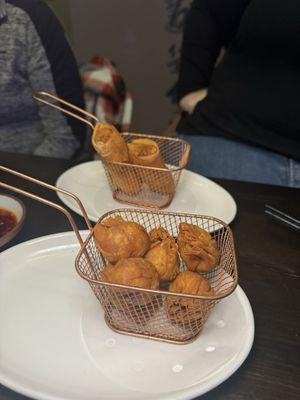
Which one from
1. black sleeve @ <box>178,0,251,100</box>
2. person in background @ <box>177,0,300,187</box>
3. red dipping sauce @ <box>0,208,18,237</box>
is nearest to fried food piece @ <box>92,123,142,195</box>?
red dipping sauce @ <box>0,208,18,237</box>

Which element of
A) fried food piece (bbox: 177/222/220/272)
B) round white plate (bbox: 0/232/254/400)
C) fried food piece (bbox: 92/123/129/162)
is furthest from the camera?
fried food piece (bbox: 92/123/129/162)

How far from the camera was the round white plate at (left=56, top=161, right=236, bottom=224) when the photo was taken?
96cm

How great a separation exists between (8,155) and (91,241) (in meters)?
0.60

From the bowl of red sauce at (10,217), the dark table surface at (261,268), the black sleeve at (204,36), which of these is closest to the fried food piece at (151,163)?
the dark table surface at (261,268)

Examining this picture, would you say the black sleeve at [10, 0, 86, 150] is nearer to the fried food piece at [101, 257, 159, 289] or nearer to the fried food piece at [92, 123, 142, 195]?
the fried food piece at [92, 123, 142, 195]

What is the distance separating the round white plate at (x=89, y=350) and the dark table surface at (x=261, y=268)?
1.2 inches

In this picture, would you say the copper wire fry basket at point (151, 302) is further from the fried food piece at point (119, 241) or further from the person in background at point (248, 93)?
the person in background at point (248, 93)

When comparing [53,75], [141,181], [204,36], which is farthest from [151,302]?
[204,36]

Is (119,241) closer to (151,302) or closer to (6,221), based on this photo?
(151,302)

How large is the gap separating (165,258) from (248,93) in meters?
0.83

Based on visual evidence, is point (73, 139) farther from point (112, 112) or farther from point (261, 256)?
point (261, 256)

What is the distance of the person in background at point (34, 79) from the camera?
129 cm

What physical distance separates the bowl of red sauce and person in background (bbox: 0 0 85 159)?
2.00ft

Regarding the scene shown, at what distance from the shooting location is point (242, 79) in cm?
131
